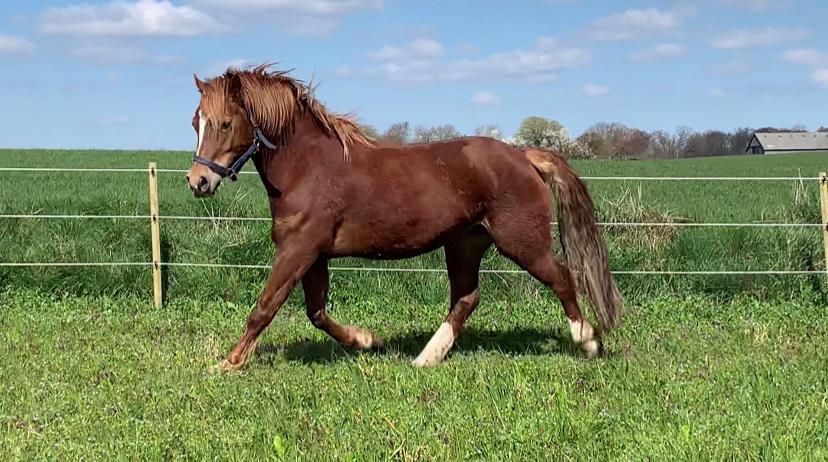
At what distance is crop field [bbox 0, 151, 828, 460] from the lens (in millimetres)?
3914

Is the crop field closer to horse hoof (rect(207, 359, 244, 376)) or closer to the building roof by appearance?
horse hoof (rect(207, 359, 244, 376))

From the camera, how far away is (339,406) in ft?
14.9

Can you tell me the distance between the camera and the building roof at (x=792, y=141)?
86.4 m

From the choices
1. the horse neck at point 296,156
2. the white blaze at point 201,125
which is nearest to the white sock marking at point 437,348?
the horse neck at point 296,156

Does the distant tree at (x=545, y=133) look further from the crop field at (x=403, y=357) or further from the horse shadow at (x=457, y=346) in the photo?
the horse shadow at (x=457, y=346)

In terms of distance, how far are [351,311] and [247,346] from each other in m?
2.52

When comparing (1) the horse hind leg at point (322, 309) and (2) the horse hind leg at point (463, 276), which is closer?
(1) the horse hind leg at point (322, 309)

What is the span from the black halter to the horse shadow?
1379mm

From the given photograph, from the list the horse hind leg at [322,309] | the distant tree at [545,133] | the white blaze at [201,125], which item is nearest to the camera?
the white blaze at [201,125]

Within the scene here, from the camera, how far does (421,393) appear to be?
15.7 feet

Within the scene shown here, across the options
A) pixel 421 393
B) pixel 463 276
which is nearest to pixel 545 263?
pixel 463 276

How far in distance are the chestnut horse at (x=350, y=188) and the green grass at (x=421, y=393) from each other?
20.5 inches

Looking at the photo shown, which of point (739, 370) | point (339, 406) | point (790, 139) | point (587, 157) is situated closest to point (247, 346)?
point (339, 406)

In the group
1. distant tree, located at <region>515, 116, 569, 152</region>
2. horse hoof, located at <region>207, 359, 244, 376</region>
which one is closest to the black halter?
horse hoof, located at <region>207, 359, 244, 376</region>
